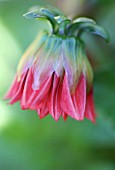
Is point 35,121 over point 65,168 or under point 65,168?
over

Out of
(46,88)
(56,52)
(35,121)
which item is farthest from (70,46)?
(35,121)

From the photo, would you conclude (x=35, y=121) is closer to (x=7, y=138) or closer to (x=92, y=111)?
(x=7, y=138)

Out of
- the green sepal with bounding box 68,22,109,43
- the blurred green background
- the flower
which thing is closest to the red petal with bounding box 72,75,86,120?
the flower

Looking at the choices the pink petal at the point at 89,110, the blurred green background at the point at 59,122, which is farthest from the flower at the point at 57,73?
the blurred green background at the point at 59,122

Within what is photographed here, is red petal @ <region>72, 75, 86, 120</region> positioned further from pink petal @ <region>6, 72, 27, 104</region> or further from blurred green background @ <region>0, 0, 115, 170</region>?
blurred green background @ <region>0, 0, 115, 170</region>

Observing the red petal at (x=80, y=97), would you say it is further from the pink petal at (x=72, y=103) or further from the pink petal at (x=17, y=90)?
the pink petal at (x=17, y=90)

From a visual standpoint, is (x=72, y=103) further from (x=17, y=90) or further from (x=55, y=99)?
(x=17, y=90)
